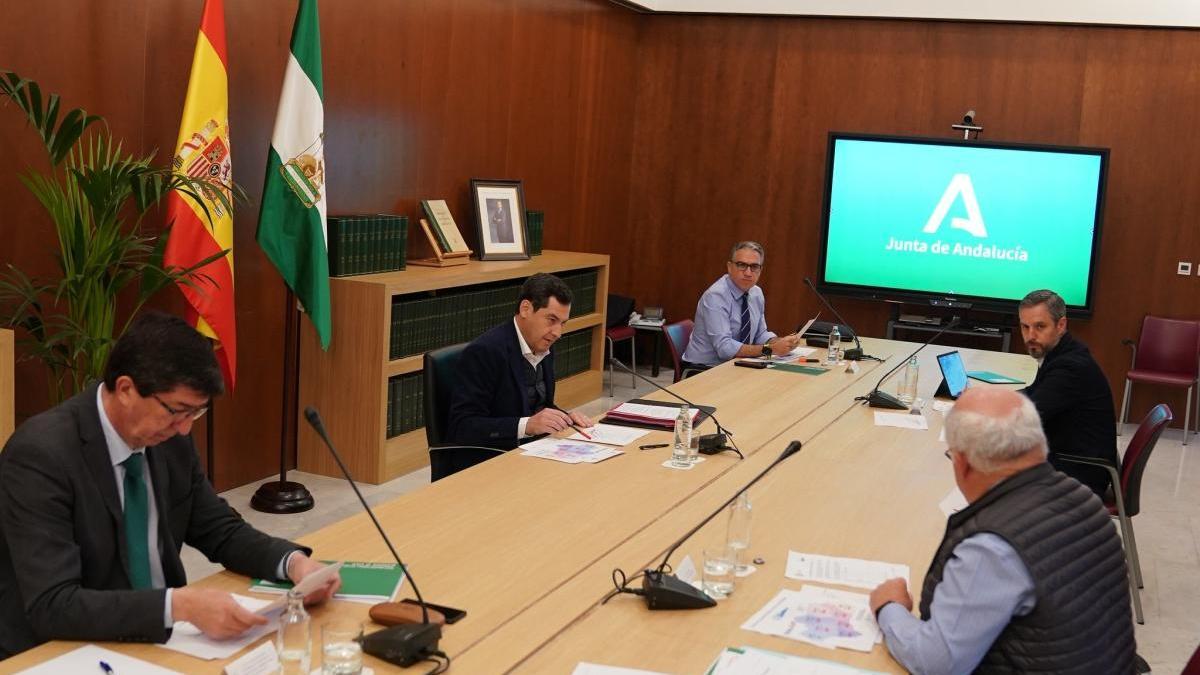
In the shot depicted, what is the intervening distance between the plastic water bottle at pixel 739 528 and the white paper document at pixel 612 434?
1.22 meters

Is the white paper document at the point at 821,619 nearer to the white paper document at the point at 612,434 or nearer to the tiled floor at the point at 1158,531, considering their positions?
the white paper document at the point at 612,434

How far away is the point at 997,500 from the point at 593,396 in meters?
6.15

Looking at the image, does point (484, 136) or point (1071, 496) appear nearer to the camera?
point (1071, 496)

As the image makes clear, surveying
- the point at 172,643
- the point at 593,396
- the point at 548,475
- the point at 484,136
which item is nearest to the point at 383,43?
the point at 484,136

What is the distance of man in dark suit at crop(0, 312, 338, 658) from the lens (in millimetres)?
2252

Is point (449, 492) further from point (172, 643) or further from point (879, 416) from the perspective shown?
point (879, 416)

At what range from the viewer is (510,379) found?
4.28 metres

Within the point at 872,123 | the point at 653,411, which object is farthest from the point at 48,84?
the point at 872,123

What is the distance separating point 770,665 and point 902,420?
2711mm

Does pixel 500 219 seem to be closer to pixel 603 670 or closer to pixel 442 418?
pixel 442 418

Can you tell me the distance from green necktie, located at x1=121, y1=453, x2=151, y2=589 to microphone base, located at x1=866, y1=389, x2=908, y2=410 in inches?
133

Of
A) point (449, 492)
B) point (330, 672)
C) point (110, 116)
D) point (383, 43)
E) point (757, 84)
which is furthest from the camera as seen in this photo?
point (757, 84)

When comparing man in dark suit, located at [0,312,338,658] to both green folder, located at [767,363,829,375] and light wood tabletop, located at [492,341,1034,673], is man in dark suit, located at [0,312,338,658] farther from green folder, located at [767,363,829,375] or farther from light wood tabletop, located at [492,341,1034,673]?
green folder, located at [767,363,829,375]

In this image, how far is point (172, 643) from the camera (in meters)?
2.28
